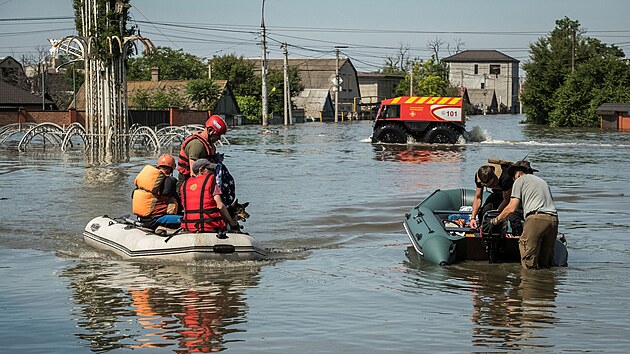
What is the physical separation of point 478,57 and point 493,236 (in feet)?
512

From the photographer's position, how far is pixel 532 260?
1195cm

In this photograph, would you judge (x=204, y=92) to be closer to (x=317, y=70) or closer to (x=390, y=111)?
(x=390, y=111)

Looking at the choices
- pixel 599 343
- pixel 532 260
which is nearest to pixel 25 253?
pixel 532 260

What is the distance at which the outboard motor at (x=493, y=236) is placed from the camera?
484 inches

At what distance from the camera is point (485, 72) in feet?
541

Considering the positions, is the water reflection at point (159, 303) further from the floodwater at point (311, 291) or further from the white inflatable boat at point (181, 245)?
the white inflatable boat at point (181, 245)

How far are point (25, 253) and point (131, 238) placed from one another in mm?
2235

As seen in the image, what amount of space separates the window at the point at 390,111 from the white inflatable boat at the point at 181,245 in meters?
34.4

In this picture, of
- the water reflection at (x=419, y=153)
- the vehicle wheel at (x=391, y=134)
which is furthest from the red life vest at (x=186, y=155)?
the vehicle wheel at (x=391, y=134)

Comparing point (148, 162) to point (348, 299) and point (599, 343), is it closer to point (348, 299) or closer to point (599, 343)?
point (348, 299)

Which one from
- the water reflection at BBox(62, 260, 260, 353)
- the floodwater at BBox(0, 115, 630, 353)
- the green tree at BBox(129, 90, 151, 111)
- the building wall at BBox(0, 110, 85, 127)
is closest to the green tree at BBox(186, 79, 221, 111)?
the green tree at BBox(129, 90, 151, 111)

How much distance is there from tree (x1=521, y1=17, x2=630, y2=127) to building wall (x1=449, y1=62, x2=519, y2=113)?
7053cm

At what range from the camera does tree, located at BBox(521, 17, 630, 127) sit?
7550 cm

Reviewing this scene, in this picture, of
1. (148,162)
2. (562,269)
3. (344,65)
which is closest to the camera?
(562,269)
